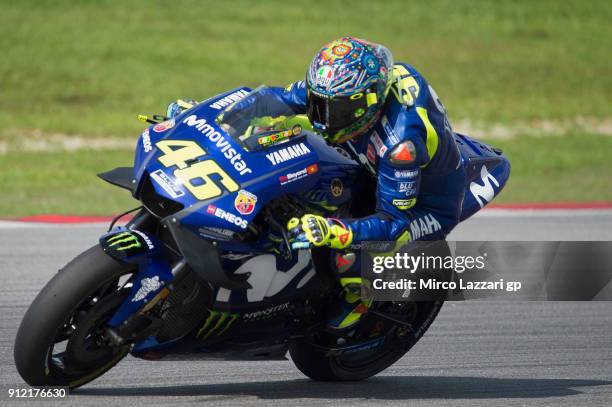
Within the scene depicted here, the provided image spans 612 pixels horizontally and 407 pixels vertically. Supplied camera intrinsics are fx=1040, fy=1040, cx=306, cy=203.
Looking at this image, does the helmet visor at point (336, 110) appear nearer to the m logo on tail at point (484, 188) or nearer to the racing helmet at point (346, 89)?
the racing helmet at point (346, 89)

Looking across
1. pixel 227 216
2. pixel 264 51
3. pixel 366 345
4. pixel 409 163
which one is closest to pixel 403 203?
pixel 409 163

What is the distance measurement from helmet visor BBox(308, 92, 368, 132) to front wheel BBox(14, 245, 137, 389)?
1108 mm

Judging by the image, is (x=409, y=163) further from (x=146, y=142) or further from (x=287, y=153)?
(x=146, y=142)

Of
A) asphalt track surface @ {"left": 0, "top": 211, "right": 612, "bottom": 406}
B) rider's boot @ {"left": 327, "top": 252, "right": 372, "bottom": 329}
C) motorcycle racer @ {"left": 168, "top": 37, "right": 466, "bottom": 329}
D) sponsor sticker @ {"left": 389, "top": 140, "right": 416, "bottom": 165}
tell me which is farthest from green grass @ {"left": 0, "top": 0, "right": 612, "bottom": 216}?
sponsor sticker @ {"left": 389, "top": 140, "right": 416, "bottom": 165}

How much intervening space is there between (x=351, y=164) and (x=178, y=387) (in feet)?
4.68

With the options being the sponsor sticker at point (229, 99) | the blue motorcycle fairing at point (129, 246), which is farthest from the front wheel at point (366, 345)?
the sponsor sticker at point (229, 99)

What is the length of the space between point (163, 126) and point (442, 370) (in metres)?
2.24

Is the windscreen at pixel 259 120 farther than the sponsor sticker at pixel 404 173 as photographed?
No

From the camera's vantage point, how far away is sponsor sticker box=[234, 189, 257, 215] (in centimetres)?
446

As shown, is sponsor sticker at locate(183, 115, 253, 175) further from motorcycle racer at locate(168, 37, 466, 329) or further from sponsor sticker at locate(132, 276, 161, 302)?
sponsor sticker at locate(132, 276, 161, 302)

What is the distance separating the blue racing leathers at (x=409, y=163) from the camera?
484cm

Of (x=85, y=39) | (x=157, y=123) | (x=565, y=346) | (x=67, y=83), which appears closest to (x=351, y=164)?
(x=157, y=123)

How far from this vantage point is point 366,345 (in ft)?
18.1

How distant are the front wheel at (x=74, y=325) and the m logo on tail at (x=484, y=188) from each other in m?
2.06
